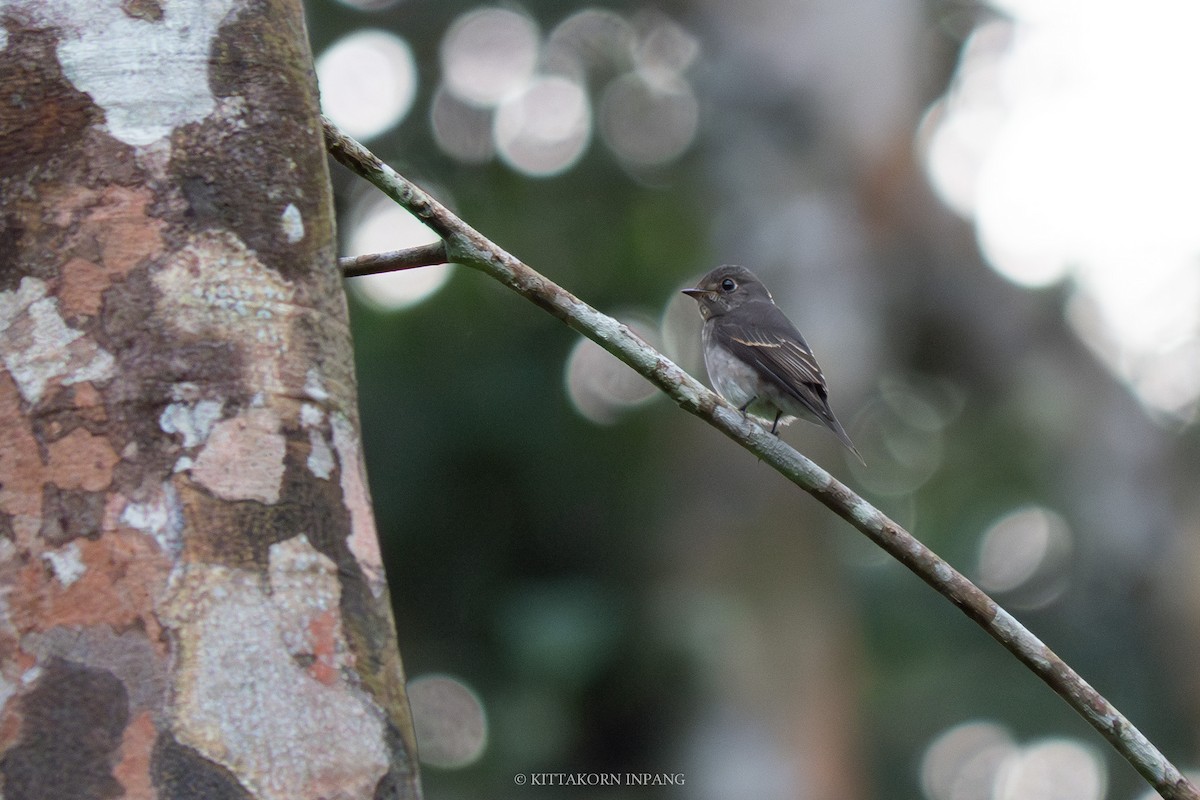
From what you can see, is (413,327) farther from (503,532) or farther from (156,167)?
(156,167)

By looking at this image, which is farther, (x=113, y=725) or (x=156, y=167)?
(x=156, y=167)

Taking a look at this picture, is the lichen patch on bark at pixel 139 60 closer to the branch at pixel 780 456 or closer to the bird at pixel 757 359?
the branch at pixel 780 456

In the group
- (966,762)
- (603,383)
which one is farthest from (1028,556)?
(603,383)

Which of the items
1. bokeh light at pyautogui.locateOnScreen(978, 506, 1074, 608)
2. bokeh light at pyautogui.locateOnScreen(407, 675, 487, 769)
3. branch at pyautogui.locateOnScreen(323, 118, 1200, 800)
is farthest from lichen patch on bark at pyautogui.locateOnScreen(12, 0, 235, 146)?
bokeh light at pyautogui.locateOnScreen(978, 506, 1074, 608)

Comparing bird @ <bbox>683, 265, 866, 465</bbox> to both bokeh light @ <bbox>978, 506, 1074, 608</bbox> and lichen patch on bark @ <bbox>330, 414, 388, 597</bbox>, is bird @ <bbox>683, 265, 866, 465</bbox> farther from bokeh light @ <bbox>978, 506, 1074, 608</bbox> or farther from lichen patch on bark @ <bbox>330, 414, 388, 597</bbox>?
bokeh light @ <bbox>978, 506, 1074, 608</bbox>

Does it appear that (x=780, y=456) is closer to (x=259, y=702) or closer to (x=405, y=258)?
(x=405, y=258)

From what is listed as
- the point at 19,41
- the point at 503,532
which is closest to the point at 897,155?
the point at 503,532
